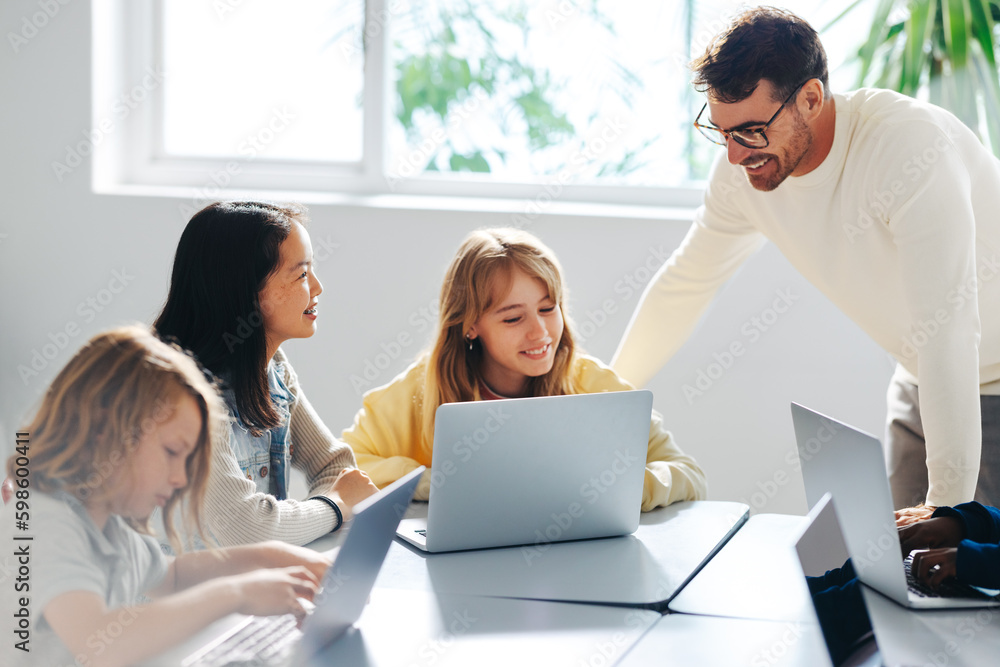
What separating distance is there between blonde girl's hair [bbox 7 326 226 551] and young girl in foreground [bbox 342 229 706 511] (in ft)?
2.55

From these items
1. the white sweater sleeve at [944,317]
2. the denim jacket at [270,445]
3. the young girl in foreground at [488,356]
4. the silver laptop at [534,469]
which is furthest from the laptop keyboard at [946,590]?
the denim jacket at [270,445]

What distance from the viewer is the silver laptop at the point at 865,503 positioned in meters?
1.09

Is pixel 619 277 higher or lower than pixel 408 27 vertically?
lower

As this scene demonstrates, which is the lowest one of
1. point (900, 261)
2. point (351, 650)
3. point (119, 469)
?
point (351, 650)

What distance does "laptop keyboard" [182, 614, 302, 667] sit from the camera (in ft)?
3.41

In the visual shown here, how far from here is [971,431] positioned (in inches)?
59.7

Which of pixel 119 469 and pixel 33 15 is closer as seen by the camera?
pixel 119 469

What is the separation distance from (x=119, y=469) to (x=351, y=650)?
34 cm

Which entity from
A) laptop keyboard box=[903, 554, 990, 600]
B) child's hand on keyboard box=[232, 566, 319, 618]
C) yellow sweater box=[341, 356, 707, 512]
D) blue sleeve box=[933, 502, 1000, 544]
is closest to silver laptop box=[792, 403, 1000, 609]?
laptop keyboard box=[903, 554, 990, 600]

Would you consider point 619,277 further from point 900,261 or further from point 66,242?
point 66,242

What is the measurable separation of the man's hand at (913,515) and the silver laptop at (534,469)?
39cm

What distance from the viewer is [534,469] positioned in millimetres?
1414

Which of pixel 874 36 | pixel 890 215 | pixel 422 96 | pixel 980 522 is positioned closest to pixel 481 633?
pixel 980 522

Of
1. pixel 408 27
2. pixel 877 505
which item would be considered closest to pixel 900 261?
pixel 877 505
